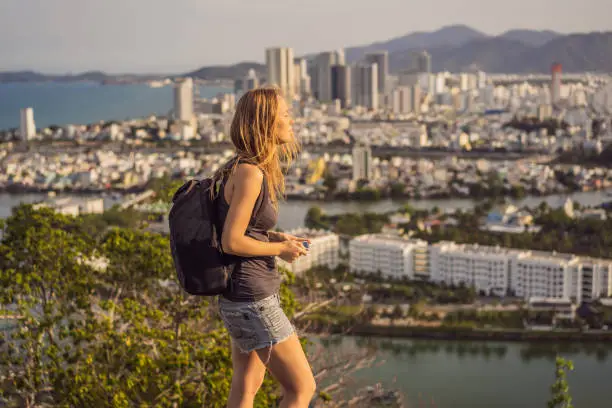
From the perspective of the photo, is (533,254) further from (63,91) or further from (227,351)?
(63,91)

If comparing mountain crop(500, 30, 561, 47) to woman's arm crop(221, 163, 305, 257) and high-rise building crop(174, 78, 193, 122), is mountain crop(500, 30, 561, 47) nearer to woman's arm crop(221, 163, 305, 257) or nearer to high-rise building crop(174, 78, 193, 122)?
high-rise building crop(174, 78, 193, 122)

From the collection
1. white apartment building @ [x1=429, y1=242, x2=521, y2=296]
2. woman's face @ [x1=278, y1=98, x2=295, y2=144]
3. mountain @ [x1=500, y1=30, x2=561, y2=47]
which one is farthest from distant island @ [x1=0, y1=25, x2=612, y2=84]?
woman's face @ [x1=278, y1=98, x2=295, y2=144]

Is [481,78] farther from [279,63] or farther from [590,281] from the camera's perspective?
[590,281]

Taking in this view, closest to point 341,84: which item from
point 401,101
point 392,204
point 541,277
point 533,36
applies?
point 401,101

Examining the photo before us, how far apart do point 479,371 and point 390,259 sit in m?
1.60

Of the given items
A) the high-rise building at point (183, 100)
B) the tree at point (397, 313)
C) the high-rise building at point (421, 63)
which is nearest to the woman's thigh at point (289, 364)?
the tree at point (397, 313)

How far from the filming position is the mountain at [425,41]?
32.3 meters

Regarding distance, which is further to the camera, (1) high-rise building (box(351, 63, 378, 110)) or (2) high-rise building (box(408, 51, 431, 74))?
(2) high-rise building (box(408, 51, 431, 74))

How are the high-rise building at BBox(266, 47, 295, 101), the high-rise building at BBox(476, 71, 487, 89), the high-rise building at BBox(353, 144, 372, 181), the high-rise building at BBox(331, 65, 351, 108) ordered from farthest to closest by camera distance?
the high-rise building at BBox(476, 71, 487, 89)
the high-rise building at BBox(331, 65, 351, 108)
the high-rise building at BBox(266, 47, 295, 101)
the high-rise building at BBox(353, 144, 372, 181)

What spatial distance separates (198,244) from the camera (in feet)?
2.21

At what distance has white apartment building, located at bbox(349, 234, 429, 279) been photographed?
5.09 metres

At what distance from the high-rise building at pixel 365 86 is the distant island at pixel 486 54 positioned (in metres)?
2.17

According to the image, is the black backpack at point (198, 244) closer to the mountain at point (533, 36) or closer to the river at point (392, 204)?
the river at point (392, 204)

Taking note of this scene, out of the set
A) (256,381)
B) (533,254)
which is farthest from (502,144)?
(256,381)
